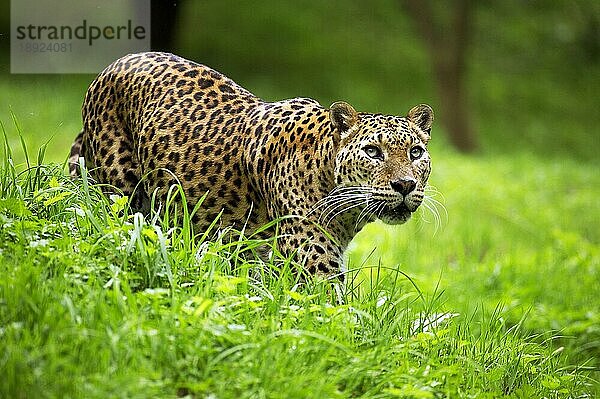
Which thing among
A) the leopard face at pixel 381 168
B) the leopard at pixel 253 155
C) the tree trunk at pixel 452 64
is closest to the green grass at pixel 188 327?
the leopard at pixel 253 155

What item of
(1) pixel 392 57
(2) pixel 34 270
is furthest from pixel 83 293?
(1) pixel 392 57

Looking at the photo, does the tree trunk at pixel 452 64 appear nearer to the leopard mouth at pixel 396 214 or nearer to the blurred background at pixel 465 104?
the blurred background at pixel 465 104

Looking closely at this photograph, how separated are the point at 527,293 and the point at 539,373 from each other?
152 inches

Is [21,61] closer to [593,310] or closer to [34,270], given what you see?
[593,310]

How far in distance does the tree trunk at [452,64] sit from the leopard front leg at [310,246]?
13654 millimetres

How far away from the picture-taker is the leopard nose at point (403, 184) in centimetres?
521

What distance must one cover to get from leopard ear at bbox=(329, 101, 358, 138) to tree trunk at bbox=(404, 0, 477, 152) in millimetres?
13515

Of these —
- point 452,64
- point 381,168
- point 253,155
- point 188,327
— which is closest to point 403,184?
point 381,168

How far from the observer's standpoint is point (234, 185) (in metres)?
5.84

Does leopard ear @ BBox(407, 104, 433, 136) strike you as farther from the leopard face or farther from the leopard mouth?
the leopard mouth

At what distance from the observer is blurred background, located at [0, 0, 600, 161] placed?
17.5 metres

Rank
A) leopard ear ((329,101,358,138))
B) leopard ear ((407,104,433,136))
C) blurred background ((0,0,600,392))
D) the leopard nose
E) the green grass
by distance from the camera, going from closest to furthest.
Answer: the green grass < the leopard nose < leopard ear ((329,101,358,138)) < leopard ear ((407,104,433,136)) < blurred background ((0,0,600,392))

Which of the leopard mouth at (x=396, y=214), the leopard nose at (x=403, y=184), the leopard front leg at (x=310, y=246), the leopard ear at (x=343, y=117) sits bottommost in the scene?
the leopard front leg at (x=310, y=246)

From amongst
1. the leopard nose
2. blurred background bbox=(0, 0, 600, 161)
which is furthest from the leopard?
blurred background bbox=(0, 0, 600, 161)
